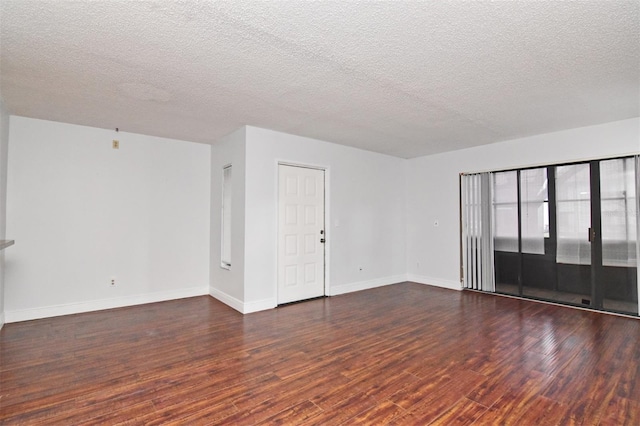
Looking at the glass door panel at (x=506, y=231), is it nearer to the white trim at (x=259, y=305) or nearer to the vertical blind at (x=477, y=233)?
the vertical blind at (x=477, y=233)

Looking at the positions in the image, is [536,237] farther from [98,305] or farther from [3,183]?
[3,183]

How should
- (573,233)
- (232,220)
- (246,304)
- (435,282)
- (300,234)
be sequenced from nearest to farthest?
1. (246,304)
2. (573,233)
3. (232,220)
4. (300,234)
5. (435,282)

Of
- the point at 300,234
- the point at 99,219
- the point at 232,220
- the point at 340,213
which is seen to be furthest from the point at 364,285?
the point at 99,219

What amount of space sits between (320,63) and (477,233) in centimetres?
452

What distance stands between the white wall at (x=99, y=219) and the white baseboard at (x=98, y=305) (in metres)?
0.01

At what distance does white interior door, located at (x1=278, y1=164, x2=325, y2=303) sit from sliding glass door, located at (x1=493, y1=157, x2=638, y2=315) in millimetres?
3165

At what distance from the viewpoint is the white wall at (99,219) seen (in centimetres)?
412

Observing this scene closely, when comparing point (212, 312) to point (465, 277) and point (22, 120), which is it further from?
point (465, 277)

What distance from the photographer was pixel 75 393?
2404 millimetres

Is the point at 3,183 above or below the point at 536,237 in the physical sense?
above

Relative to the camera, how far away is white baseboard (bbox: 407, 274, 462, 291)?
19.6 ft

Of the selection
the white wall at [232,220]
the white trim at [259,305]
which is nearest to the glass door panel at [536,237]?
the white trim at [259,305]

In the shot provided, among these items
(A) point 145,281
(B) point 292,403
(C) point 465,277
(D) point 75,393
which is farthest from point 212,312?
(C) point 465,277

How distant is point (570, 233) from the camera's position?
15.5ft
